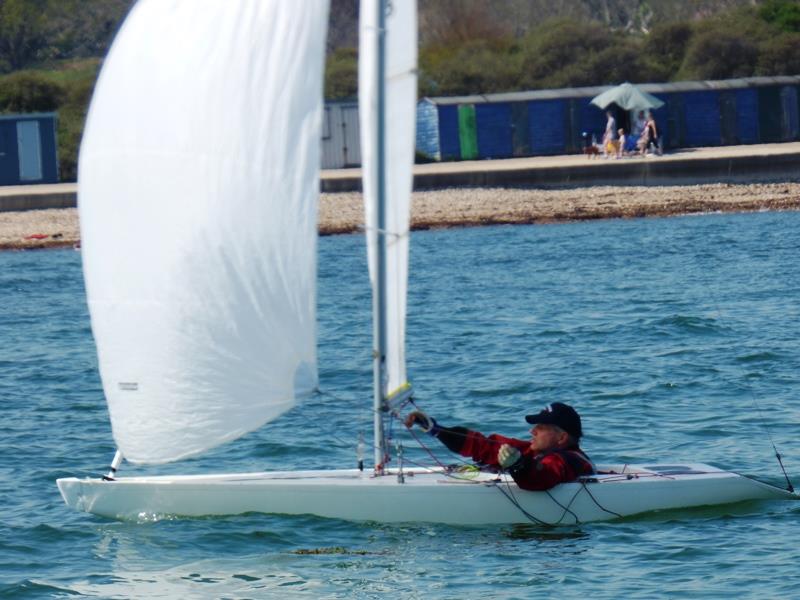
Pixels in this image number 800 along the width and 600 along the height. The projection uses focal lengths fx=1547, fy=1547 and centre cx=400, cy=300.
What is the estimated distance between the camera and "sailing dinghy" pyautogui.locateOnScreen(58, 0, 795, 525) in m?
8.81

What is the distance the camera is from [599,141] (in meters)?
39.1

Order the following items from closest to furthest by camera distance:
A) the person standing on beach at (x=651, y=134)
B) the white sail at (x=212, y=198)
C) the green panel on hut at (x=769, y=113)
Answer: the white sail at (x=212, y=198), the person standing on beach at (x=651, y=134), the green panel on hut at (x=769, y=113)

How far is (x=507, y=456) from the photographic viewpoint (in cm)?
931

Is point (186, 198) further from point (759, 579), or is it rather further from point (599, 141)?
point (599, 141)

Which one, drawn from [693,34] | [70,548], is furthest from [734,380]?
[693,34]

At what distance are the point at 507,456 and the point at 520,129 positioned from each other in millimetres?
30241

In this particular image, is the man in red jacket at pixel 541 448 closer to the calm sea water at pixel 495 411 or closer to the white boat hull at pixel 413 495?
the white boat hull at pixel 413 495

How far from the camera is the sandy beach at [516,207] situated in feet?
99.3

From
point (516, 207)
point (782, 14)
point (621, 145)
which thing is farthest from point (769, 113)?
point (516, 207)

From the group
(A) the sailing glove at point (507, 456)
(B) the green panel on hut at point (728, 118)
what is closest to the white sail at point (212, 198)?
(A) the sailing glove at point (507, 456)

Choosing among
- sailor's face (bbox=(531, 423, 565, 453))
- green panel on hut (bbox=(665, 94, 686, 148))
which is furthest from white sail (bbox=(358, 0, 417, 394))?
Answer: green panel on hut (bbox=(665, 94, 686, 148))

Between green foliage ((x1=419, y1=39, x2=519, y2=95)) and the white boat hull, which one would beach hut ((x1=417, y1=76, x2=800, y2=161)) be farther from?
the white boat hull

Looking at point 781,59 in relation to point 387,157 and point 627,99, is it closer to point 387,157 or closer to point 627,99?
point 627,99

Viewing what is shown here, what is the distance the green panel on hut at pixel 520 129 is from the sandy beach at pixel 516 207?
22.3 feet
